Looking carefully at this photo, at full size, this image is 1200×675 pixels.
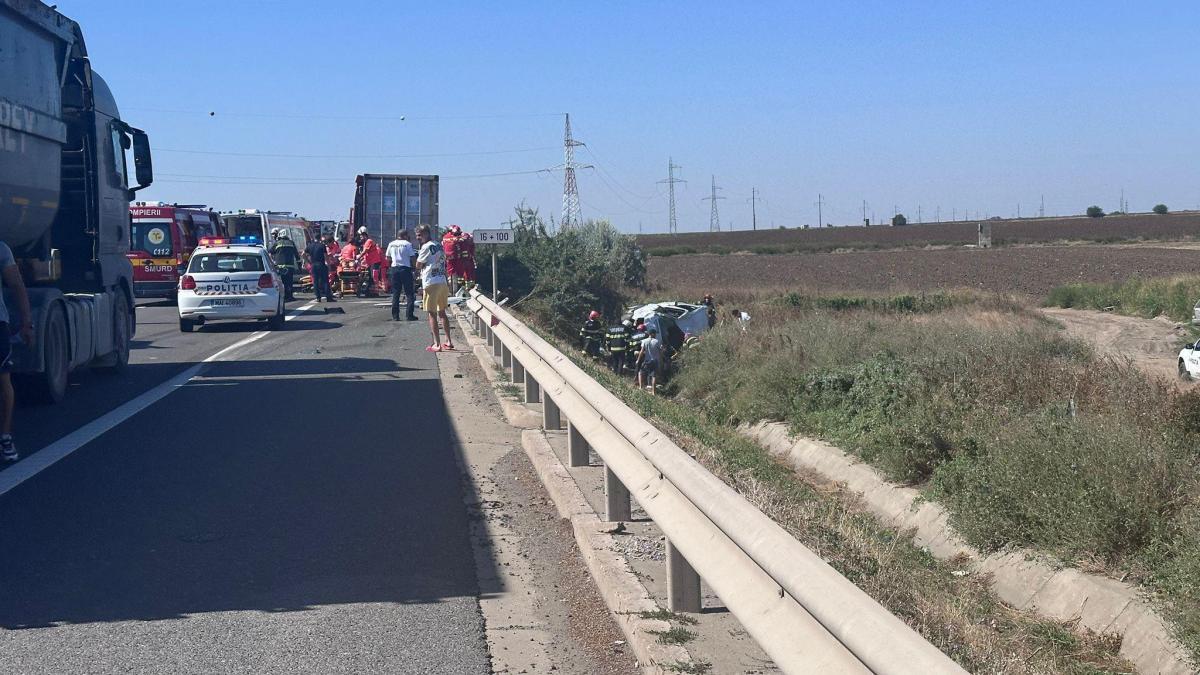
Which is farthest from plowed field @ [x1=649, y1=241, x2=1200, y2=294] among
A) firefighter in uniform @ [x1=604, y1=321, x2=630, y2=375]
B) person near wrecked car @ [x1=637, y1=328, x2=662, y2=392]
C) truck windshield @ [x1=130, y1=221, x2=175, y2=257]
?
person near wrecked car @ [x1=637, y1=328, x2=662, y2=392]

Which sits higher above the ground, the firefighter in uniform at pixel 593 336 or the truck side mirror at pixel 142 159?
the truck side mirror at pixel 142 159

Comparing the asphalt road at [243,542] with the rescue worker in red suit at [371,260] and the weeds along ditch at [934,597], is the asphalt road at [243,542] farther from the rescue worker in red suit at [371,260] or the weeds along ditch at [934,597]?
the rescue worker in red suit at [371,260]

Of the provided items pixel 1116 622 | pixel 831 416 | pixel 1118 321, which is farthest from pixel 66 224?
pixel 1118 321

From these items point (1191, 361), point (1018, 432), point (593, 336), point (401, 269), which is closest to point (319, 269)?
point (593, 336)

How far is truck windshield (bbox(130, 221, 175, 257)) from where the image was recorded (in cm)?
3195

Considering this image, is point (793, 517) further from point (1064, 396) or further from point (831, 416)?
point (831, 416)

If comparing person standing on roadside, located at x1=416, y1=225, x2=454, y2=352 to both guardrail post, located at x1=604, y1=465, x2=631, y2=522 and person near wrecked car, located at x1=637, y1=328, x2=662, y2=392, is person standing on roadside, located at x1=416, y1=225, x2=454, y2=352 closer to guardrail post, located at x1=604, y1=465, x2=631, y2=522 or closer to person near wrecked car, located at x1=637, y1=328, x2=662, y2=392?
person near wrecked car, located at x1=637, y1=328, x2=662, y2=392

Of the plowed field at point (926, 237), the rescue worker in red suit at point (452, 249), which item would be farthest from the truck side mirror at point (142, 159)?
→ the plowed field at point (926, 237)

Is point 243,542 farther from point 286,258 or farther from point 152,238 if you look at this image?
point 286,258

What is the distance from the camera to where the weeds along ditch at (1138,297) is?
139 feet

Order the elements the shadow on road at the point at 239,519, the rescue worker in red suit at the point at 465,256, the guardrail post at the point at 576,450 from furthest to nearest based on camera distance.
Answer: the rescue worker in red suit at the point at 465,256, the guardrail post at the point at 576,450, the shadow on road at the point at 239,519

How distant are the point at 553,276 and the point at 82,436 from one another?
22.4 metres

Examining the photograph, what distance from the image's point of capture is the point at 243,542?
6852 millimetres

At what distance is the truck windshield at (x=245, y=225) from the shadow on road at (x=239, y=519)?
32178 mm
